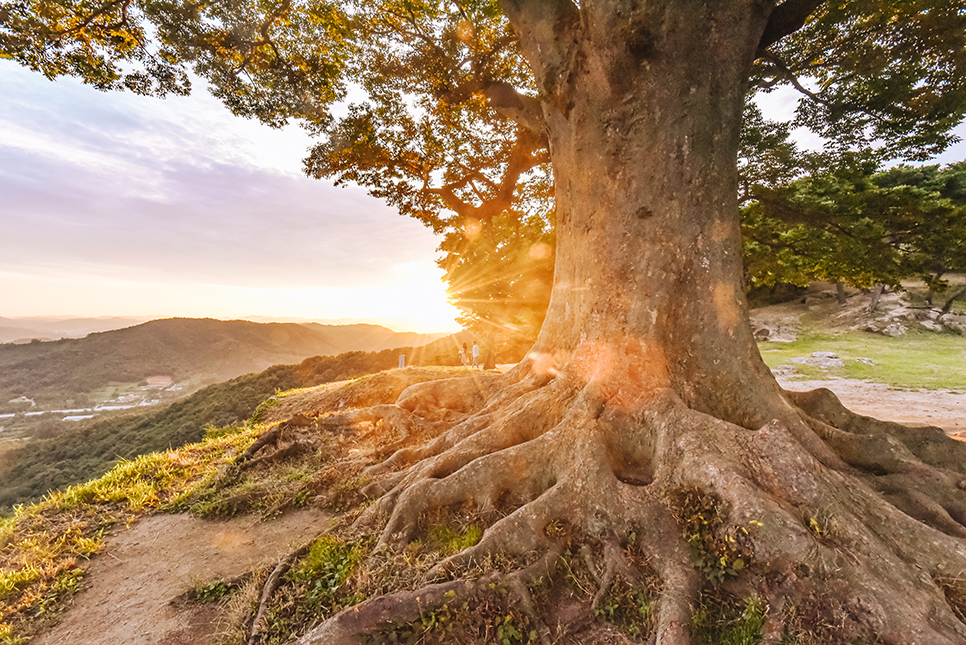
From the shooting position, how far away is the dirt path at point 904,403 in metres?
9.58

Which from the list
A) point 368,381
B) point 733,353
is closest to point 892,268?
point 733,353

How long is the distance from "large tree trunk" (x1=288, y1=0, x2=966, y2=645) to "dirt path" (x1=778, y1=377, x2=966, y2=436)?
6.80 metres

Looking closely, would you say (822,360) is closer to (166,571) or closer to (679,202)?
(679,202)

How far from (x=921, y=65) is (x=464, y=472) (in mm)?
9410

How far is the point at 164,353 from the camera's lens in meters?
82.3

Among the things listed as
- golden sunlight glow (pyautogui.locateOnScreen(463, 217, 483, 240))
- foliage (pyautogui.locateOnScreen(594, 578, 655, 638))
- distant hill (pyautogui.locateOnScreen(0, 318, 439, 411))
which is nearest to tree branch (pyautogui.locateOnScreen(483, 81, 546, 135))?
golden sunlight glow (pyautogui.locateOnScreen(463, 217, 483, 240))

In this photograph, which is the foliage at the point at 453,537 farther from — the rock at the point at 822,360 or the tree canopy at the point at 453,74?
the rock at the point at 822,360

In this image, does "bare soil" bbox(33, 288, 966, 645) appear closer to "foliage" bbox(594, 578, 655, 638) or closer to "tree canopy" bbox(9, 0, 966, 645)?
"tree canopy" bbox(9, 0, 966, 645)

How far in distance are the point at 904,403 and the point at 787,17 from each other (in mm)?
12248

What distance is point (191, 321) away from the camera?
294ft

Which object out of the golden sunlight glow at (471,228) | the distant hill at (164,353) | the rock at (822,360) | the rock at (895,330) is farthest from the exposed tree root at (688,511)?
the distant hill at (164,353)

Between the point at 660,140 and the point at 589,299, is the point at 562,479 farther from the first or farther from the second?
the point at 660,140

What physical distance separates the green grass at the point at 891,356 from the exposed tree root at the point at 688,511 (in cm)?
1429

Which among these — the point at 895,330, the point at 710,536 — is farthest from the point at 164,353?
the point at 895,330
